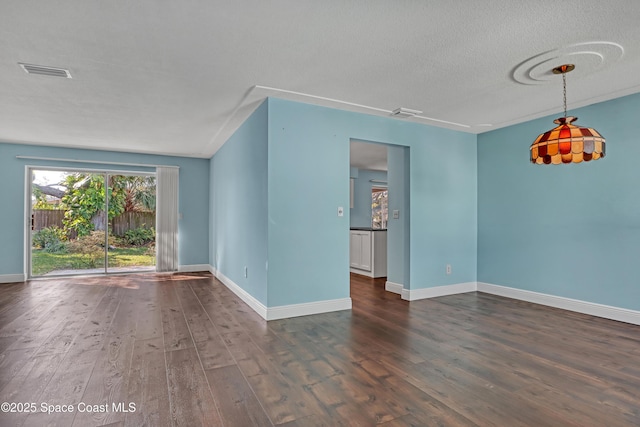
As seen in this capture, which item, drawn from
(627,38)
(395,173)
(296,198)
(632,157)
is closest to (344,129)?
(296,198)

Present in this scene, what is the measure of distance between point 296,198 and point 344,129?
1093mm

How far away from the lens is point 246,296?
4.42 metres

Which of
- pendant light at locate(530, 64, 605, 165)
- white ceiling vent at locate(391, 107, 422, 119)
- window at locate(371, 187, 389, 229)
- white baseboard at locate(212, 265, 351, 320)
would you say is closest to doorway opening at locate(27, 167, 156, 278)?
white baseboard at locate(212, 265, 351, 320)

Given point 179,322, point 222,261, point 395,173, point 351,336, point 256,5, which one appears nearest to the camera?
point 256,5

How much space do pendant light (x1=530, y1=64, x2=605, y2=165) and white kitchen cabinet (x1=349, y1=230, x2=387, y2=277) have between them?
365 cm

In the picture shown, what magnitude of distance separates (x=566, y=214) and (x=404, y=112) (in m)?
2.41

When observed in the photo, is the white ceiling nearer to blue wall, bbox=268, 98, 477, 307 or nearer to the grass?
blue wall, bbox=268, 98, 477, 307

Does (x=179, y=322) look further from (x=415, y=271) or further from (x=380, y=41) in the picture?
(x=380, y=41)

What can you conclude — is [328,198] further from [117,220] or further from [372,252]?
[117,220]

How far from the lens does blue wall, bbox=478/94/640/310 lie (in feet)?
12.1

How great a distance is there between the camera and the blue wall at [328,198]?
3.74 meters

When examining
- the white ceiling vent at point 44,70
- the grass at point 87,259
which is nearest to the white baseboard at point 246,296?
the grass at point 87,259

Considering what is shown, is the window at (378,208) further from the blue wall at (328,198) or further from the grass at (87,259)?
the grass at (87,259)

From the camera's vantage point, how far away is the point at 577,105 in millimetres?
4004
